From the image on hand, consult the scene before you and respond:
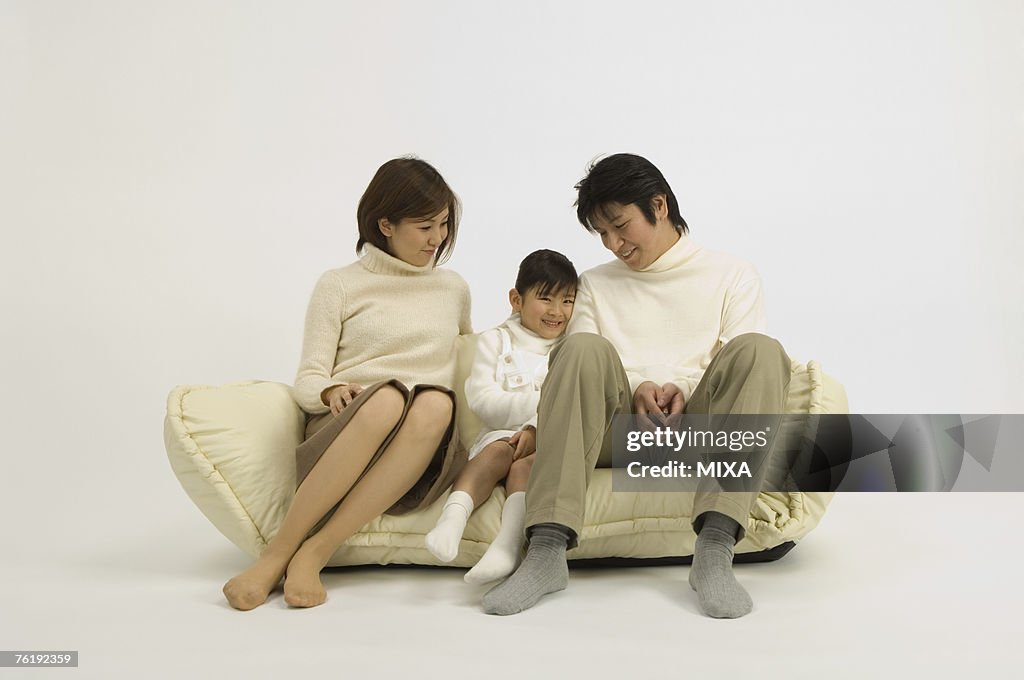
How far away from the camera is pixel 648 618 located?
1.93 metres

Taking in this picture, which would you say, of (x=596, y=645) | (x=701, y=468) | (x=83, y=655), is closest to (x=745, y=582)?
(x=701, y=468)

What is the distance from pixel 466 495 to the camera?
2223 mm

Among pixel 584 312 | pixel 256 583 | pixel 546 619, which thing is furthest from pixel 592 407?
pixel 256 583

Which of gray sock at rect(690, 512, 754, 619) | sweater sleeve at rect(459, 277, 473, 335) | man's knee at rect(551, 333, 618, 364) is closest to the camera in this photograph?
gray sock at rect(690, 512, 754, 619)

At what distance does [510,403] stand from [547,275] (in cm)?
34

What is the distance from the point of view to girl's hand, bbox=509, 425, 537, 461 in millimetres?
2354

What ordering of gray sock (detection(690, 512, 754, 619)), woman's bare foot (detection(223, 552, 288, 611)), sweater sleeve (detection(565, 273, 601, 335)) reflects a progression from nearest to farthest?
gray sock (detection(690, 512, 754, 619)) → woman's bare foot (detection(223, 552, 288, 611)) → sweater sleeve (detection(565, 273, 601, 335))

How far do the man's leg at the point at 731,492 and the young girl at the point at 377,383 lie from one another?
0.58 meters

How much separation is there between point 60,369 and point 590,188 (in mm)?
2011

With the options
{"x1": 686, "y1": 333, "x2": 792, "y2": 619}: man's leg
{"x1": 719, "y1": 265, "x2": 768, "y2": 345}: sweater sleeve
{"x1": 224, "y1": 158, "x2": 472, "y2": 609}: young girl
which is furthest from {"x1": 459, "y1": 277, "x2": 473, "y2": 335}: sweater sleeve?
{"x1": 686, "y1": 333, "x2": 792, "y2": 619}: man's leg

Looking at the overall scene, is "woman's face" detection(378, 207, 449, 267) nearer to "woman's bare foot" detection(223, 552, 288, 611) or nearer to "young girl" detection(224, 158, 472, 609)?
"young girl" detection(224, 158, 472, 609)

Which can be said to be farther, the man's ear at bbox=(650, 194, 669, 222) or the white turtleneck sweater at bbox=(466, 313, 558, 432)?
the man's ear at bbox=(650, 194, 669, 222)

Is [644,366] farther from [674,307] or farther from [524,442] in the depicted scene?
[524,442]

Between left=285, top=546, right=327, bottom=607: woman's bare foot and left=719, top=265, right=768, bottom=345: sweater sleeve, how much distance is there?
1.08 m
